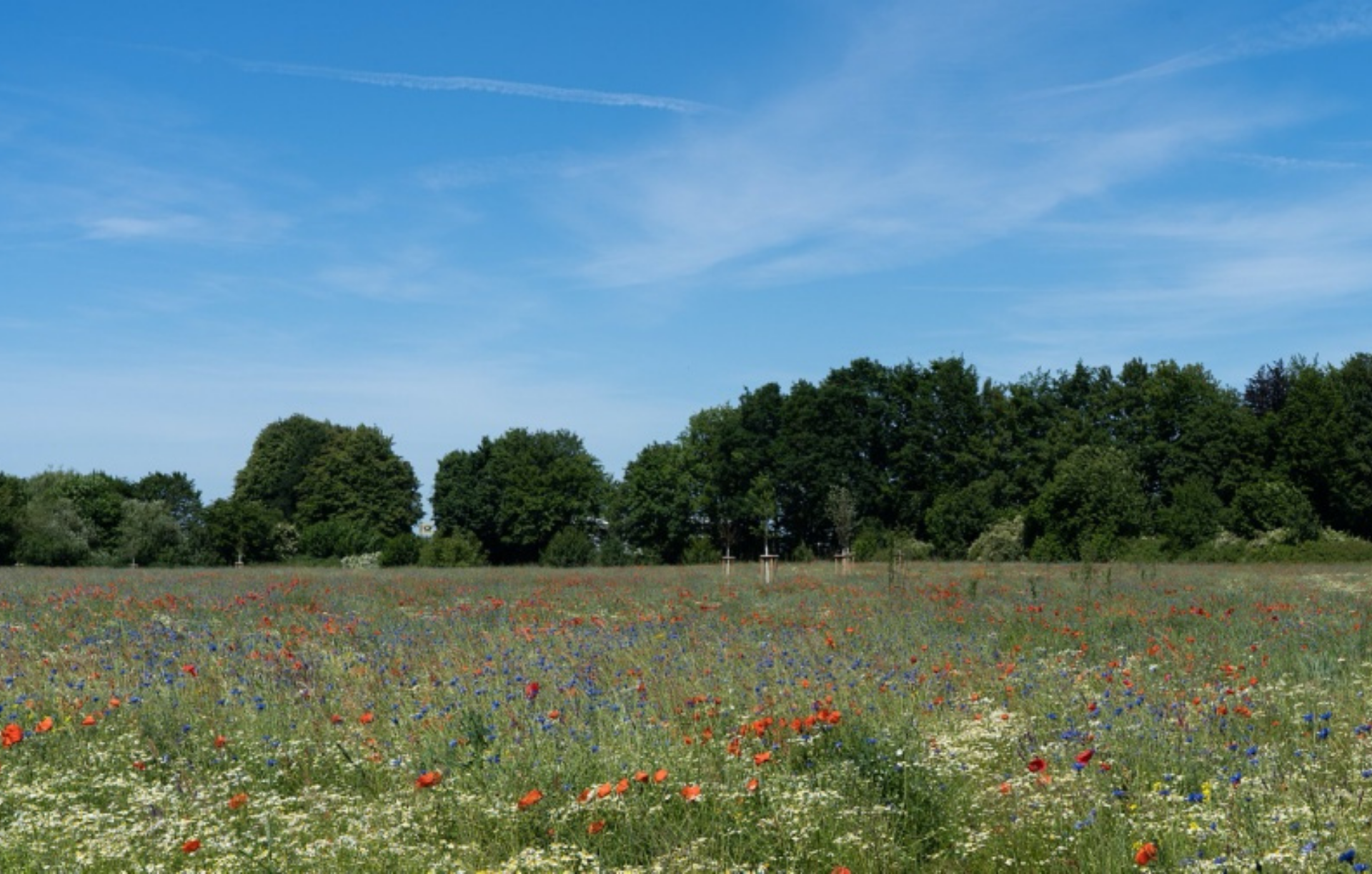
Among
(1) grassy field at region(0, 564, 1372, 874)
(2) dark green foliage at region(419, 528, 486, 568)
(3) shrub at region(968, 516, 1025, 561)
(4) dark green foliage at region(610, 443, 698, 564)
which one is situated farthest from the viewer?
(4) dark green foliage at region(610, 443, 698, 564)

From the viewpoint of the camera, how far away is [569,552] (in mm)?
51781

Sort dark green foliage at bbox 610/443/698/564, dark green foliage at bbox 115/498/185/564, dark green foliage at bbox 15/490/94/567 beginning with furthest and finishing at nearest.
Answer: dark green foliage at bbox 610/443/698/564 → dark green foliage at bbox 115/498/185/564 → dark green foliage at bbox 15/490/94/567

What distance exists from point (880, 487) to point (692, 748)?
54527 millimetres

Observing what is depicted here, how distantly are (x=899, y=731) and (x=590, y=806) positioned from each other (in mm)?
2267

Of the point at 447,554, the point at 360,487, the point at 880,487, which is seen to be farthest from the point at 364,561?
the point at 880,487

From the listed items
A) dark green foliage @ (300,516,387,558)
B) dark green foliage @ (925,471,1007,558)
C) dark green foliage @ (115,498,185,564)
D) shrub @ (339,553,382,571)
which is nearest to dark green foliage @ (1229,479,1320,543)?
dark green foliage @ (925,471,1007,558)

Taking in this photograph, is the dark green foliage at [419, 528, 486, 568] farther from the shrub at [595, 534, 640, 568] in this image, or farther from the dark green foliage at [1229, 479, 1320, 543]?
the dark green foliage at [1229, 479, 1320, 543]

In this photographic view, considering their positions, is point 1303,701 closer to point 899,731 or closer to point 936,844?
point 899,731

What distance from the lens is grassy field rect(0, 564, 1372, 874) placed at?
5246 millimetres

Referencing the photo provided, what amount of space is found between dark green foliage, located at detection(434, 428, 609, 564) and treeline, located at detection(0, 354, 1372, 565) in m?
0.15

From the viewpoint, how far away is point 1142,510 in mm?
47156

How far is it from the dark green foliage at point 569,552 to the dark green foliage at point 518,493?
18.7 meters

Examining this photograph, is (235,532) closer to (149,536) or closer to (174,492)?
(149,536)

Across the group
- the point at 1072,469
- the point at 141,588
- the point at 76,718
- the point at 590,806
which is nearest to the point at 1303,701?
the point at 590,806
